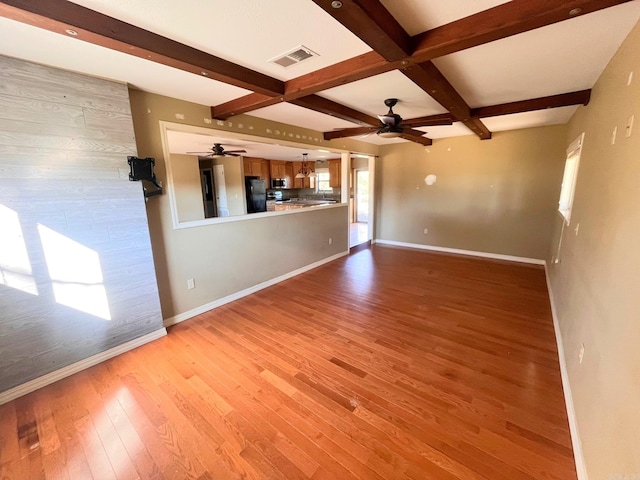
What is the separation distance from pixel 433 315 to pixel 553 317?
1273 mm

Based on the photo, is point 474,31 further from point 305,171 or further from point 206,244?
point 305,171

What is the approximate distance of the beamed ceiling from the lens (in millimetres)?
1291

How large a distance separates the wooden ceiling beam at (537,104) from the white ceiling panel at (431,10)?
2.12 meters

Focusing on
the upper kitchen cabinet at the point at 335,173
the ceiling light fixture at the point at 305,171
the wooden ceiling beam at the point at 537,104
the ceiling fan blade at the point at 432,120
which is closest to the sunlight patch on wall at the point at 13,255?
the ceiling fan blade at the point at 432,120

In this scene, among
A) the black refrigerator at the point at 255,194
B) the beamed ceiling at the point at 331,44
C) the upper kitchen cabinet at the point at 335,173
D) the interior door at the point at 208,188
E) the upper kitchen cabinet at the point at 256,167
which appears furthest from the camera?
the upper kitchen cabinet at the point at 335,173

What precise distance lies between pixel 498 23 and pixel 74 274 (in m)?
3.30

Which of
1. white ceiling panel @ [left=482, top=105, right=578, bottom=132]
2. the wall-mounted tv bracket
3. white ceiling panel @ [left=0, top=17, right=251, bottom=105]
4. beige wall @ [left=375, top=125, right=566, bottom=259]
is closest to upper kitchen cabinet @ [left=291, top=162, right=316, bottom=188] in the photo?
beige wall @ [left=375, top=125, right=566, bottom=259]

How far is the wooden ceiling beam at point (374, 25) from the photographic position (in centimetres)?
114

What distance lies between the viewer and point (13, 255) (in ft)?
6.16

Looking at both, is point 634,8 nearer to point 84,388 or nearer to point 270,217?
point 270,217

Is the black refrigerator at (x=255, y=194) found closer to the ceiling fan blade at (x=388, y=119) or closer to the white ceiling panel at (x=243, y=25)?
the ceiling fan blade at (x=388, y=119)

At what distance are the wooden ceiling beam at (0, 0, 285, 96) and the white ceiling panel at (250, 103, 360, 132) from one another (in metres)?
1.06

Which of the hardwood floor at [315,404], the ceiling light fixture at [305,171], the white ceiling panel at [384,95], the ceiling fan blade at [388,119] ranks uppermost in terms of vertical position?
the white ceiling panel at [384,95]


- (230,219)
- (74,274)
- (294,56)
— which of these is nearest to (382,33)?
(294,56)
